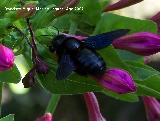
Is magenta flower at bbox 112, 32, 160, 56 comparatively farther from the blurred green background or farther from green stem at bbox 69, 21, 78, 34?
the blurred green background

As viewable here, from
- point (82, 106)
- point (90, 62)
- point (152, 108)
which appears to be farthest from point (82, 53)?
point (82, 106)

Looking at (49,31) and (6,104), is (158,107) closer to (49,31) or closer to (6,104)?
(49,31)

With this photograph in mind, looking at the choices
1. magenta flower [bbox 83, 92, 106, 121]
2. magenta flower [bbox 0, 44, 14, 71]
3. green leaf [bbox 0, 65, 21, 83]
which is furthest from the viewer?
magenta flower [bbox 83, 92, 106, 121]

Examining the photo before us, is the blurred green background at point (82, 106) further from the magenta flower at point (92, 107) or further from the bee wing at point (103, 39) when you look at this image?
the bee wing at point (103, 39)

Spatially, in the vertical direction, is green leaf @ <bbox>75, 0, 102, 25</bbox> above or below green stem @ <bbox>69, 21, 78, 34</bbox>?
above

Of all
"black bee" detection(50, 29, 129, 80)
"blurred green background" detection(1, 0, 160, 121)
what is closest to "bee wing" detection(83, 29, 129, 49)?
"black bee" detection(50, 29, 129, 80)

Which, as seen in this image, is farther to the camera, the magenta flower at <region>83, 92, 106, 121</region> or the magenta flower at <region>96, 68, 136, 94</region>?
the magenta flower at <region>83, 92, 106, 121</region>

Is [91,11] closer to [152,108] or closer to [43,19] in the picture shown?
[43,19]

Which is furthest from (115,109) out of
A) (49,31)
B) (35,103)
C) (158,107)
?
(49,31)
